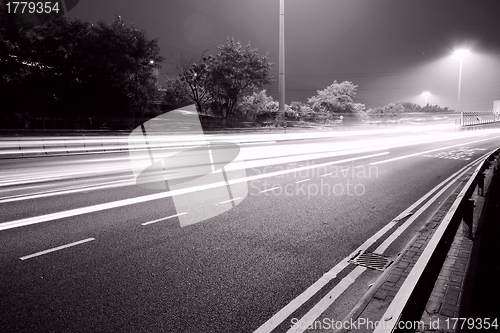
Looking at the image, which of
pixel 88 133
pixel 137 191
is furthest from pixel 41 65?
pixel 137 191

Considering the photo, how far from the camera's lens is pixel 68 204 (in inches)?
289

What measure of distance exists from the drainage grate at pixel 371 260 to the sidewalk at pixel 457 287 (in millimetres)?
158

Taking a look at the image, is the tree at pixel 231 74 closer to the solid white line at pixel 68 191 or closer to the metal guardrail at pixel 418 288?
the solid white line at pixel 68 191

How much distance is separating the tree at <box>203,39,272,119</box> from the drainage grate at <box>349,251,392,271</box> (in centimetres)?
4075

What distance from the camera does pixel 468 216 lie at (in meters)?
4.72

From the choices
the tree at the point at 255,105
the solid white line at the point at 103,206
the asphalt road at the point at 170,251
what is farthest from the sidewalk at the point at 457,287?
the tree at the point at 255,105

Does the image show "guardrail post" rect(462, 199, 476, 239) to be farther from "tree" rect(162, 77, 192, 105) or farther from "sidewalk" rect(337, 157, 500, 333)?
"tree" rect(162, 77, 192, 105)

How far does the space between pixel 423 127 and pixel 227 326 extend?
50.6m

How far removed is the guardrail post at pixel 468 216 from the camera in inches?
180

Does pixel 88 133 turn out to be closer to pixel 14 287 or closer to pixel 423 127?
pixel 14 287

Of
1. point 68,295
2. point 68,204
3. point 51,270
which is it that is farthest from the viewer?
point 68,204

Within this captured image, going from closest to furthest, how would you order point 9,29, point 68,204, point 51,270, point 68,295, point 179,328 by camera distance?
point 179,328, point 68,295, point 51,270, point 68,204, point 9,29

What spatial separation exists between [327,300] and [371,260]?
1352 mm

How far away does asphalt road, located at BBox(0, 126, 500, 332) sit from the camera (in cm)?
317
